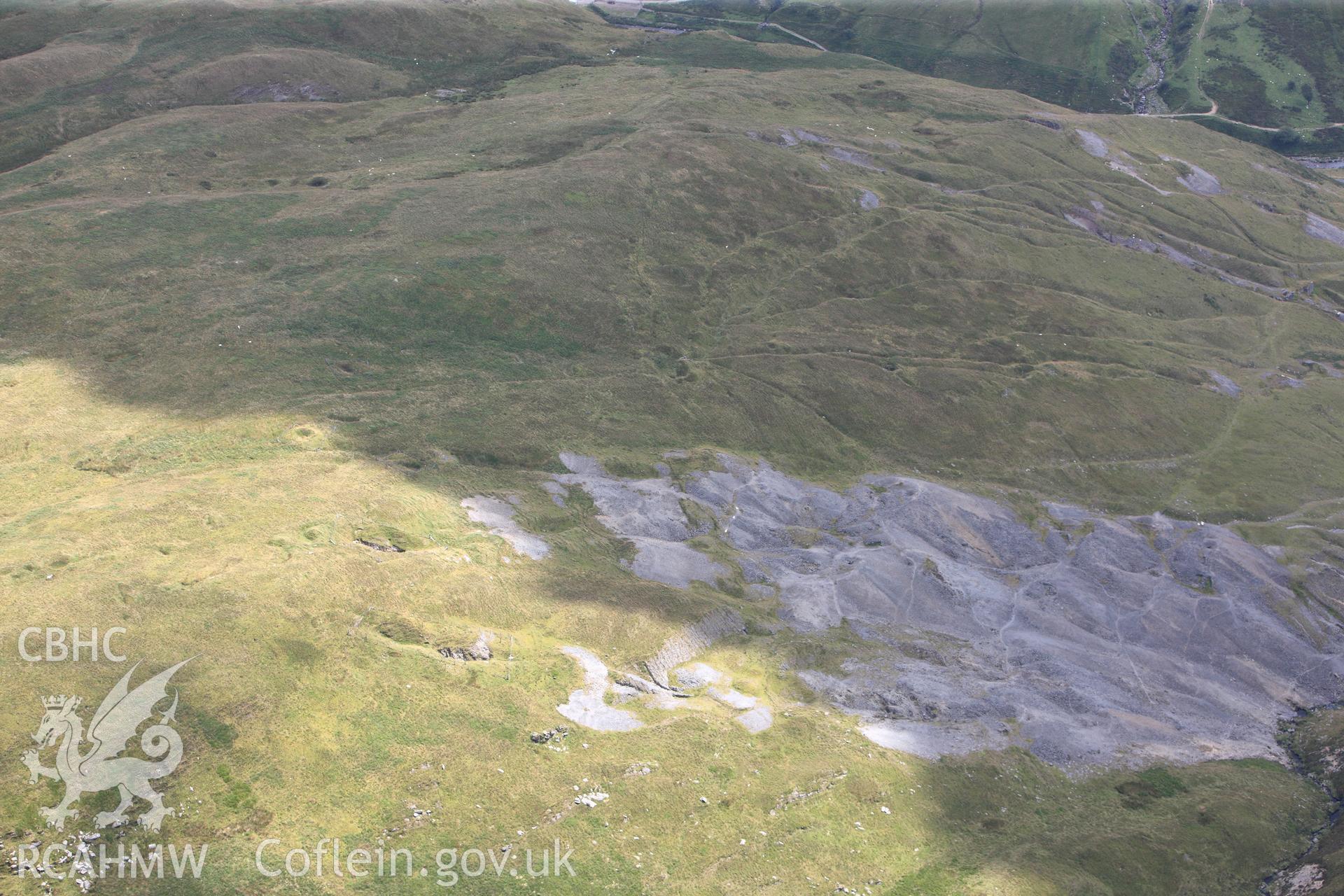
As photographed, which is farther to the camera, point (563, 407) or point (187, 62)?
point (187, 62)

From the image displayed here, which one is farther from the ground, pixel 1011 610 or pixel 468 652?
pixel 468 652

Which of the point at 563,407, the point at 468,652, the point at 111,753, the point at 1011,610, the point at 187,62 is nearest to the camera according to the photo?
the point at 111,753

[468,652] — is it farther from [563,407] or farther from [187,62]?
[187,62]

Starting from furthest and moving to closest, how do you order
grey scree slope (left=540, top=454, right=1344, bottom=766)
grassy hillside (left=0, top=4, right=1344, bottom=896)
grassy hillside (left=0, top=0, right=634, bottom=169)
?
grassy hillside (left=0, top=0, right=634, bottom=169)
grey scree slope (left=540, top=454, right=1344, bottom=766)
grassy hillside (left=0, top=4, right=1344, bottom=896)

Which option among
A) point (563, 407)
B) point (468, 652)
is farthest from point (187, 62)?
point (468, 652)

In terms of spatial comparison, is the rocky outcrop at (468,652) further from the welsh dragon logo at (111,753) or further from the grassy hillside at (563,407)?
the welsh dragon logo at (111,753)

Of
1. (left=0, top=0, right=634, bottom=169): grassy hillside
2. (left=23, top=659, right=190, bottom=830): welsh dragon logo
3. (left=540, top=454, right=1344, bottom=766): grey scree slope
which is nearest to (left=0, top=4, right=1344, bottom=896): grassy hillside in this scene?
(left=23, top=659, right=190, bottom=830): welsh dragon logo

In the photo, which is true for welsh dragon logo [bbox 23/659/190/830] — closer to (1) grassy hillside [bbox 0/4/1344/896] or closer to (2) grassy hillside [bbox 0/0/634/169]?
(1) grassy hillside [bbox 0/4/1344/896]
